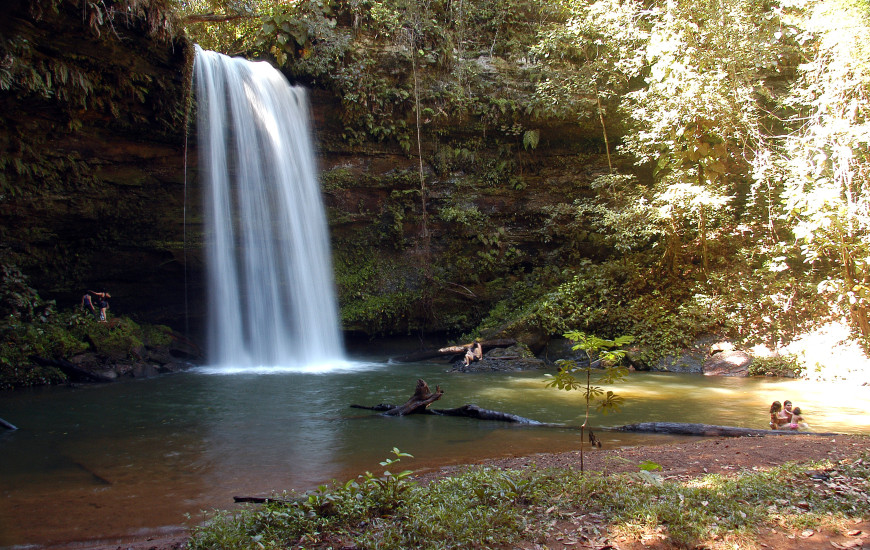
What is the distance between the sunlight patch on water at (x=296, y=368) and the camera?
1290cm

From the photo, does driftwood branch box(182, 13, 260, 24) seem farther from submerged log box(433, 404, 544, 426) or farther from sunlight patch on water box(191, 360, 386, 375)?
submerged log box(433, 404, 544, 426)

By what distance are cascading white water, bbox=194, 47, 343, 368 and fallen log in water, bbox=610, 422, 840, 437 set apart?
32.0ft

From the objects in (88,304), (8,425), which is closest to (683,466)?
(8,425)

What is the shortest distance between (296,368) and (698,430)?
Result: 9.89 m

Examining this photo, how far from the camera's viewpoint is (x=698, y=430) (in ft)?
20.5

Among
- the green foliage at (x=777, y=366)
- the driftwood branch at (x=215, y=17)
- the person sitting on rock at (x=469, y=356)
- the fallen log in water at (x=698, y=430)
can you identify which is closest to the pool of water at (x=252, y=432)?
the fallen log in water at (x=698, y=430)

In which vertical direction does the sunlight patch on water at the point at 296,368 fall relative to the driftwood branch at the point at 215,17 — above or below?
below

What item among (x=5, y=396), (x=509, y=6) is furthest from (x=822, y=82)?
(x=5, y=396)

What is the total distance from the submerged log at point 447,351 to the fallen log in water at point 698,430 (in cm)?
747

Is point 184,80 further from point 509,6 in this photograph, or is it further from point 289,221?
point 509,6

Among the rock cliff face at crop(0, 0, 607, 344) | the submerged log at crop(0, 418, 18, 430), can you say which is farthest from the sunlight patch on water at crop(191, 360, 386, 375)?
the submerged log at crop(0, 418, 18, 430)

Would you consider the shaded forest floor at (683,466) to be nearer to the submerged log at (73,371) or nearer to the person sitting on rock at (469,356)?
the person sitting on rock at (469,356)

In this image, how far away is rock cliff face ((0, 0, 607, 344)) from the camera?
11.1 meters

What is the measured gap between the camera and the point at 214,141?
555 inches
